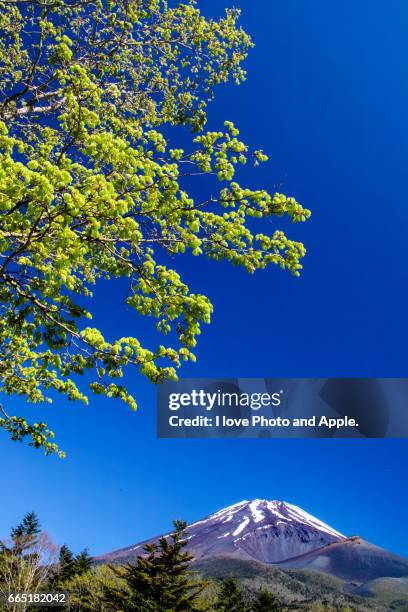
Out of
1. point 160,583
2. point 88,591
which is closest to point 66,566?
point 88,591

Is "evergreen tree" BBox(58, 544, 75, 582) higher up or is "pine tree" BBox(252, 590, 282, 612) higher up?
"evergreen tree" BBox(58, 544, 75, 582)

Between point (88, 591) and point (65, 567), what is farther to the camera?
point (65, 567)

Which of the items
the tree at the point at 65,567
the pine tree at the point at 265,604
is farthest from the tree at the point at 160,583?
the tree at the point at 65,567

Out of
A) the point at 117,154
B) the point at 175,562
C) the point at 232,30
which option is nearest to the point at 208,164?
the point at 117,154

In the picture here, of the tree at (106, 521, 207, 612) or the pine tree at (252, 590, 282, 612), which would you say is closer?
the tree at (106, 521, 207, 612)

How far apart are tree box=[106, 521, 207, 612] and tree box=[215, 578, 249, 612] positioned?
47.1 ft

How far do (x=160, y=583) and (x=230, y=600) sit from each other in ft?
55.4

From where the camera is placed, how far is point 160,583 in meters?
48.2

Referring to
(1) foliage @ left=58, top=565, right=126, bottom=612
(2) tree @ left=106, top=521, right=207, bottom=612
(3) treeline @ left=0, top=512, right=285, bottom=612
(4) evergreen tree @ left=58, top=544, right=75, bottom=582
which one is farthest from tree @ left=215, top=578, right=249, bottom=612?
(4) evergreen tree @ left=58, top=544, right=75, bottom=582

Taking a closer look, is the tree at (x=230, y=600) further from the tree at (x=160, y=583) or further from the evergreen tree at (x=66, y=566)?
the evergreen tree at (x=66, y=566)

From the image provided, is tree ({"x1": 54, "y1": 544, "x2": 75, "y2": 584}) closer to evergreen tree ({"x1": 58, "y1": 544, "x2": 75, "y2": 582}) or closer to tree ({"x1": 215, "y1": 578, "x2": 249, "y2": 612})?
evergreen tree ({"x1": 58, "y1": 544, "x2": 75, "y2": 582})

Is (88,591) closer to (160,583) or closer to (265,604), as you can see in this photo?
(160,583)

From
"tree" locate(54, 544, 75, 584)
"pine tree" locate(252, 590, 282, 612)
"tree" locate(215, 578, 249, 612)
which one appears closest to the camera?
"tree" locate(215, 578, 249, 612)

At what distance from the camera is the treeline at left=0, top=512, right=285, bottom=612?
47.5 meters
